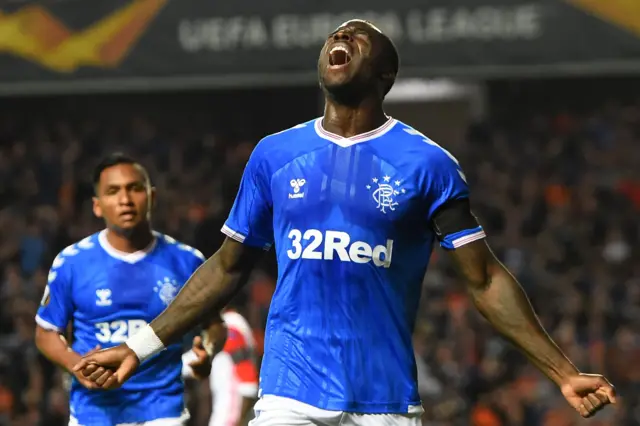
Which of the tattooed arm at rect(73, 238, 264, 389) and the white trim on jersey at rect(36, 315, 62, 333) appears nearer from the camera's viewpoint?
the tattooed arm at rect(73, 238, 264, 389)

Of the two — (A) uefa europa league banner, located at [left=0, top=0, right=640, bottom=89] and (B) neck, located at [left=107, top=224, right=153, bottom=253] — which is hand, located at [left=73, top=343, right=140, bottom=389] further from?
(A) uefa europa league banner, located at [left=0, top=0, right=640, bottom=89]

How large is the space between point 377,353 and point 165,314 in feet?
2.39

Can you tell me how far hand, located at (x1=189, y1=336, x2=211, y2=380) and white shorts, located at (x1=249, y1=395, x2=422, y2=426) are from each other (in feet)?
5.44

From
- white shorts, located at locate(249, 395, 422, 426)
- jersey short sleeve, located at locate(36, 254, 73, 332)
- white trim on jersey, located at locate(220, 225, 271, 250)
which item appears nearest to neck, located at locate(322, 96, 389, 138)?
white trim on jersey, located at locate(220, 225, 271, 250)

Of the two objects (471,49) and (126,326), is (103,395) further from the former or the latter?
(471,49)

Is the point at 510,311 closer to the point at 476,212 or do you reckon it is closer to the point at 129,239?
the point at 129,239

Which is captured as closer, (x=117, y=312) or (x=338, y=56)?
(x=338, y=56)

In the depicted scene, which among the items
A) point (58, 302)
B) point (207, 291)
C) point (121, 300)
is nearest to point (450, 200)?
point (207, 291)

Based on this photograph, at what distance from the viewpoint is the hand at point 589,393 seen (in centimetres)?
378

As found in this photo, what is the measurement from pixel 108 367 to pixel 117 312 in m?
1.77

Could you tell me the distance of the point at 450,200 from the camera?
13.3 feet

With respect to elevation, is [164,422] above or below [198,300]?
below

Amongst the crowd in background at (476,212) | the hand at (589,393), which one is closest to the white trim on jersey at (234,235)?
the hand at (589,393)

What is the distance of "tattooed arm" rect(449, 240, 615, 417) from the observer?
392 centimetres
